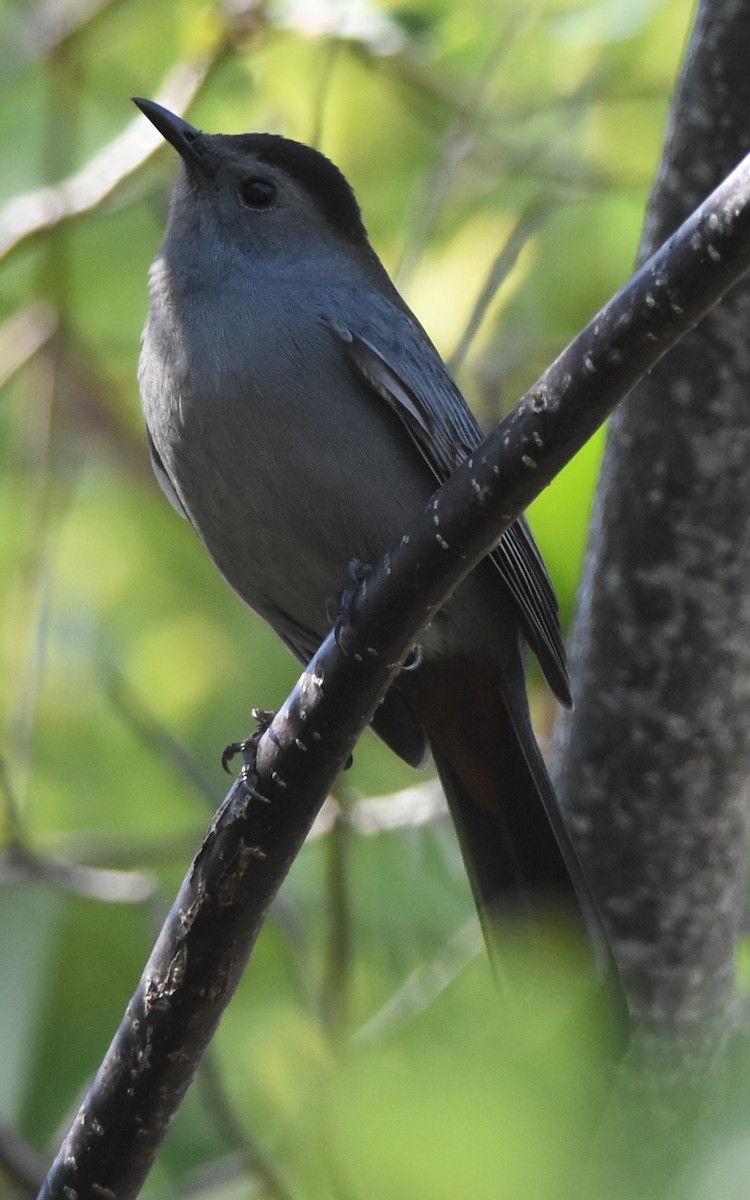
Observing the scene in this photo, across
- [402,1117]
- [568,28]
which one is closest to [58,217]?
[568,28]

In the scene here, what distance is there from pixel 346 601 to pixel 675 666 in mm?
1118

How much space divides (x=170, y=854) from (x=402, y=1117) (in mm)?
3246

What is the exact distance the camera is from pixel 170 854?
14.8 ft

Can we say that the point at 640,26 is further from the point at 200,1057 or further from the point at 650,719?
the point at 200,1057

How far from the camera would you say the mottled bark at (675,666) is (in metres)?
3.29

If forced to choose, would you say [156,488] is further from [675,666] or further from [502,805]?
[675,666]

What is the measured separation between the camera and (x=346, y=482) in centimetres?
326

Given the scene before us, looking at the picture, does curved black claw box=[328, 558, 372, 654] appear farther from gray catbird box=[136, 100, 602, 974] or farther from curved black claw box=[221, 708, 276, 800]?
curved black claw box=[221, 708, 276, 800]

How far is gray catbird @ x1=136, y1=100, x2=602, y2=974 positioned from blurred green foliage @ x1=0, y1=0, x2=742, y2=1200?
355mm

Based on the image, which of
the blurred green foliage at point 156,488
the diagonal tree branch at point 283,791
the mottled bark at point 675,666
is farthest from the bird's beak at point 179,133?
the diagonal tree branch at point 283,791

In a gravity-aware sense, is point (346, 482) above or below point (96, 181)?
below

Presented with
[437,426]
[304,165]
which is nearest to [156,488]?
[304,165]

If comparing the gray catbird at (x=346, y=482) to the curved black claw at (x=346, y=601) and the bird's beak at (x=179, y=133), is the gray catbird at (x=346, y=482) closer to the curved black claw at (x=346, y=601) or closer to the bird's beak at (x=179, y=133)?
the curved black claw at (x=346, y=601)

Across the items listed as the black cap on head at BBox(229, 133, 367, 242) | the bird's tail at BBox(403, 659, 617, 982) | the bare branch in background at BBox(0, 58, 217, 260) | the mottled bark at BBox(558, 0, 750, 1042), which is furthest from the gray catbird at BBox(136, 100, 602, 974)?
the bare branch in background at BBox(0, 58, 217, 260)
